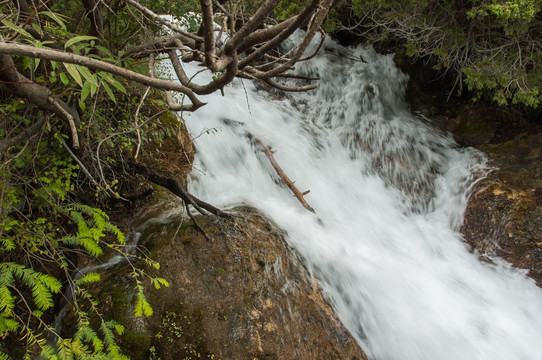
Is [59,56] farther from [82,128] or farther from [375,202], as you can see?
[375,202]

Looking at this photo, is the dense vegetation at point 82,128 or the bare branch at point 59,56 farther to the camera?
the dense vegetation at point 82,128

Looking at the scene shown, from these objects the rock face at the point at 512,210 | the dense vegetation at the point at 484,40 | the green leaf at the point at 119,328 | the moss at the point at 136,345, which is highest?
the dense vegetation at the point at 484,40

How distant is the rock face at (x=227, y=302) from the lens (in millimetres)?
2666

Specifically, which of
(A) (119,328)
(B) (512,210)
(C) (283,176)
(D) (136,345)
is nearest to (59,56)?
(A) (119,328)

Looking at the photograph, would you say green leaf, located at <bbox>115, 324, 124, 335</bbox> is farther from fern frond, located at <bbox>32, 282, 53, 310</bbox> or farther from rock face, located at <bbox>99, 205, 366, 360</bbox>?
fern frond, located at <bbox>32, 282, 53, 310</bbox>

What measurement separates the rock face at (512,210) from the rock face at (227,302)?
320 cm

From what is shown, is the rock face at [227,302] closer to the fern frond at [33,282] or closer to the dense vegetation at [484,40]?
the fern frond at [33,282]

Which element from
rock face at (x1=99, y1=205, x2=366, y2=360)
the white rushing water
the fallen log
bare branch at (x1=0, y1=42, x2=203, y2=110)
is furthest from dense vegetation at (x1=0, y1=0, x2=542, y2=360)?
the fallen log

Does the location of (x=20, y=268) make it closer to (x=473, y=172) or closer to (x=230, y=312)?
(x=230, y=312)

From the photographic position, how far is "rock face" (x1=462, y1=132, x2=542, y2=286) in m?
4.85

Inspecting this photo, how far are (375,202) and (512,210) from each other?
1.98 metres

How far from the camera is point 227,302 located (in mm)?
2879

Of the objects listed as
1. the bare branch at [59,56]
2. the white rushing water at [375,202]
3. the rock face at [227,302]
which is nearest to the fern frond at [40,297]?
the rock face at [227,302]

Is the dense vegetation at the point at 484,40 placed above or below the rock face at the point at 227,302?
above
